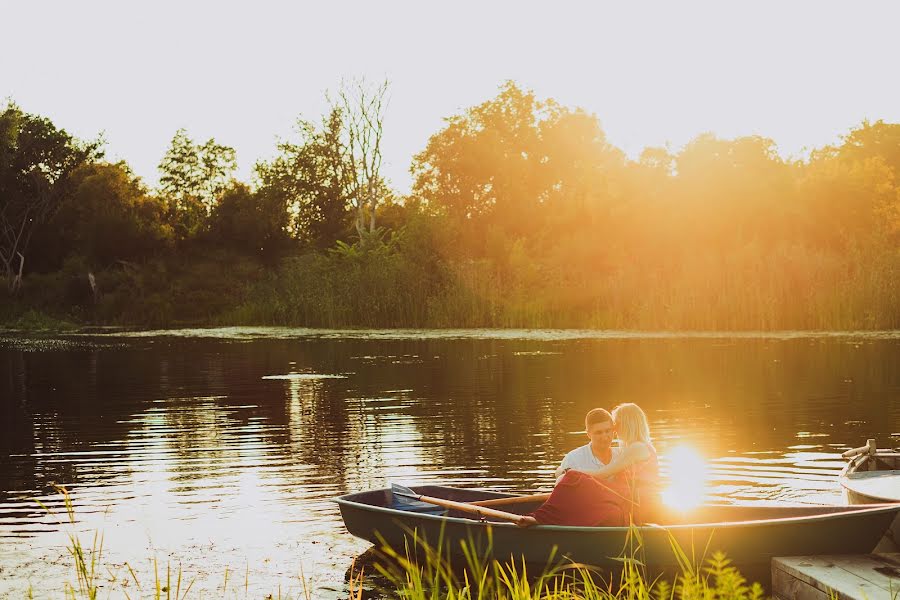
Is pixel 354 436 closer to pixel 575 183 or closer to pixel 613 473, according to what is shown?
pixel 613 473

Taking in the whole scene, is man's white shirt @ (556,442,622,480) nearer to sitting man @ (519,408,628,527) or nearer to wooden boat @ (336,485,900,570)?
sitting man @ (519,408,628,527)

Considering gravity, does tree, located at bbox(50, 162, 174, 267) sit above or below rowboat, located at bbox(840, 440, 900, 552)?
above

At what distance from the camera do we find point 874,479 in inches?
418

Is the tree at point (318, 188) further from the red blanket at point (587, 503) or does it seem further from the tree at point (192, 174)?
the red blanket at point (587, 503)

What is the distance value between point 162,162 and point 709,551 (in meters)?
63.0

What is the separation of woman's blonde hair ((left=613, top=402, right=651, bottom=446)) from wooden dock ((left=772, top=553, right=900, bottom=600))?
1.57m

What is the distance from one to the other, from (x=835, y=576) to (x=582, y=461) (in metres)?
2.38

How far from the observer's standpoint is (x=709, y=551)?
8.58m

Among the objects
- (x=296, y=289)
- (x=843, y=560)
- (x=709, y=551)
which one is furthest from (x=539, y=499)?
(x=296, y=289)

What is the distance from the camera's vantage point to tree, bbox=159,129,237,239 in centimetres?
6662

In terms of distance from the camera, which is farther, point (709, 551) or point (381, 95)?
point (381, 95)

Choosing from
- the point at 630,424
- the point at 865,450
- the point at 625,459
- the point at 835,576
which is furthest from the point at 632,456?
the point at 865,450

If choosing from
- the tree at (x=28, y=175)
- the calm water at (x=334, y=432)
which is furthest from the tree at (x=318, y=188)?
the calm water at (x=334, y=432)

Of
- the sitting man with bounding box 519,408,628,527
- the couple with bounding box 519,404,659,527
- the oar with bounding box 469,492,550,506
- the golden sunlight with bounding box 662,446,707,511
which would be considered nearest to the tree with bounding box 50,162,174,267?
the golden sunlight with bounding box 662,446,707,511
